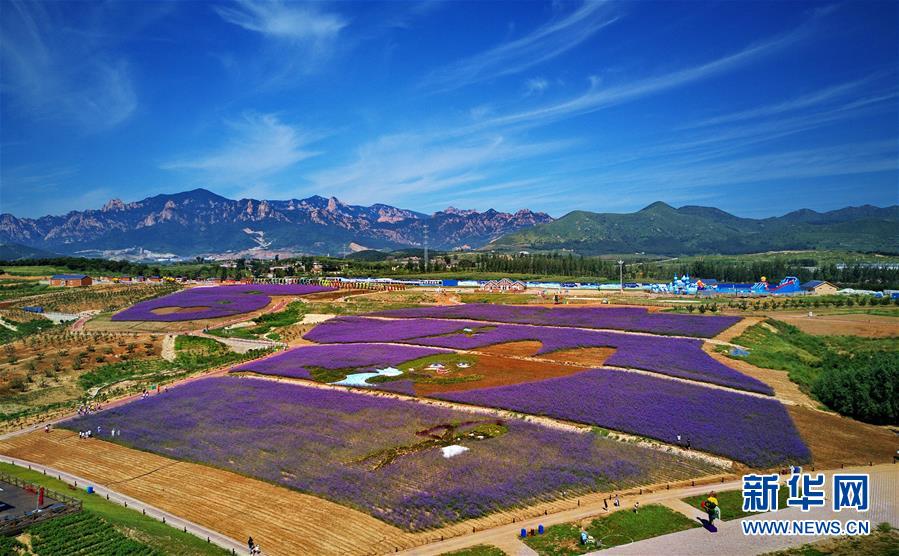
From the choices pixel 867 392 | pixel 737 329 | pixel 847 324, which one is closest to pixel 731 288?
pixel 847 324

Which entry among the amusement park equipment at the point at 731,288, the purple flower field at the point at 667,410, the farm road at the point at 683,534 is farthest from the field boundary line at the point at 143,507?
the amusement park equipment at the point at 731,288

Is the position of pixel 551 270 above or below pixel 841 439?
above

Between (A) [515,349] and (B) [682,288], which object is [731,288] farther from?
(A) [515,349]

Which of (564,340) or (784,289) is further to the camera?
(784,289)

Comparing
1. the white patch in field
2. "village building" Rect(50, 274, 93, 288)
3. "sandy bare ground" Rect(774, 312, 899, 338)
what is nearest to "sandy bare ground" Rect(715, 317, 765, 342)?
"sandy bare ground" Rect(774, 312, 899, 338)

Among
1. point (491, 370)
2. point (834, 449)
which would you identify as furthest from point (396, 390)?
point (834, 449)

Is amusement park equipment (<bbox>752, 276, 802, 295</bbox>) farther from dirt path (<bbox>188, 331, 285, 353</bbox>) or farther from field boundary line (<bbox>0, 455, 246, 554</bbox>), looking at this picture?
field boundary line (<bbox>0, 455, 246, 554</bbox>)
